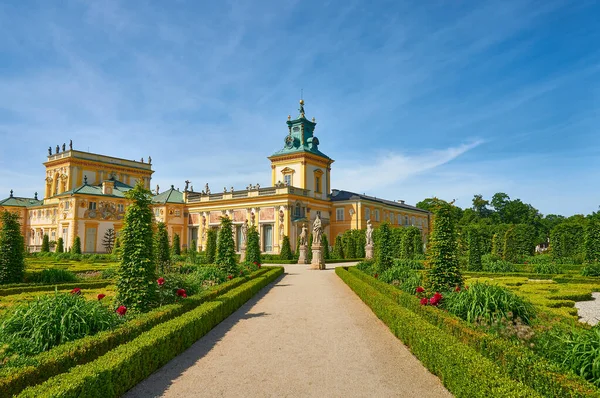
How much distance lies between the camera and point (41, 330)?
5.89m

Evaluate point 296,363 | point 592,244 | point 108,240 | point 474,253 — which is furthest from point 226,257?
point 108,240

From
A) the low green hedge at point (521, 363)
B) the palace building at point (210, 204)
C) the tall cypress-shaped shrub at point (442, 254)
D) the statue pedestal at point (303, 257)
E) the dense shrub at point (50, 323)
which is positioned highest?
the palace building at point (210, 204)

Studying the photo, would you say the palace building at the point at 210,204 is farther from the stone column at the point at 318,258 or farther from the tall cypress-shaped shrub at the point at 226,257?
the tall cypress-shaped shrub at the point at 226,257

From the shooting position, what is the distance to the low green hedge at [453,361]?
409 cm

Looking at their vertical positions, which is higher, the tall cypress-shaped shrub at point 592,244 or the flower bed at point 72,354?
the tall cypress-shaped shrub at point 592,244

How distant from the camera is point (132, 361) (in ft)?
17.9

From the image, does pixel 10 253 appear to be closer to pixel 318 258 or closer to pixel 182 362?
pixel 182 362

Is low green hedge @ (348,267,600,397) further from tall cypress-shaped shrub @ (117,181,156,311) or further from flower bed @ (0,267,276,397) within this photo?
tall cypress-shaped shrub @ (117,181,156,311)

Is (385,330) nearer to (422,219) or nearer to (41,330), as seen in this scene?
(41,330)

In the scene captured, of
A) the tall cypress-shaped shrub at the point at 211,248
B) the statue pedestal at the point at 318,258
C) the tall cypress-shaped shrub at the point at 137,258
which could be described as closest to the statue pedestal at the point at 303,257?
the statue pedestal at the point at 318,258

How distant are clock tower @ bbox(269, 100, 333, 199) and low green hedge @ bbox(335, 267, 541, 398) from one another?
40649mm

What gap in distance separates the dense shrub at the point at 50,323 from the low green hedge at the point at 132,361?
2.84 ft

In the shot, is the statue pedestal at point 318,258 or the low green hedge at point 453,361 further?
the statue pedestal at point 318,258

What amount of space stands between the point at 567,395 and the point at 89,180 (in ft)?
205
